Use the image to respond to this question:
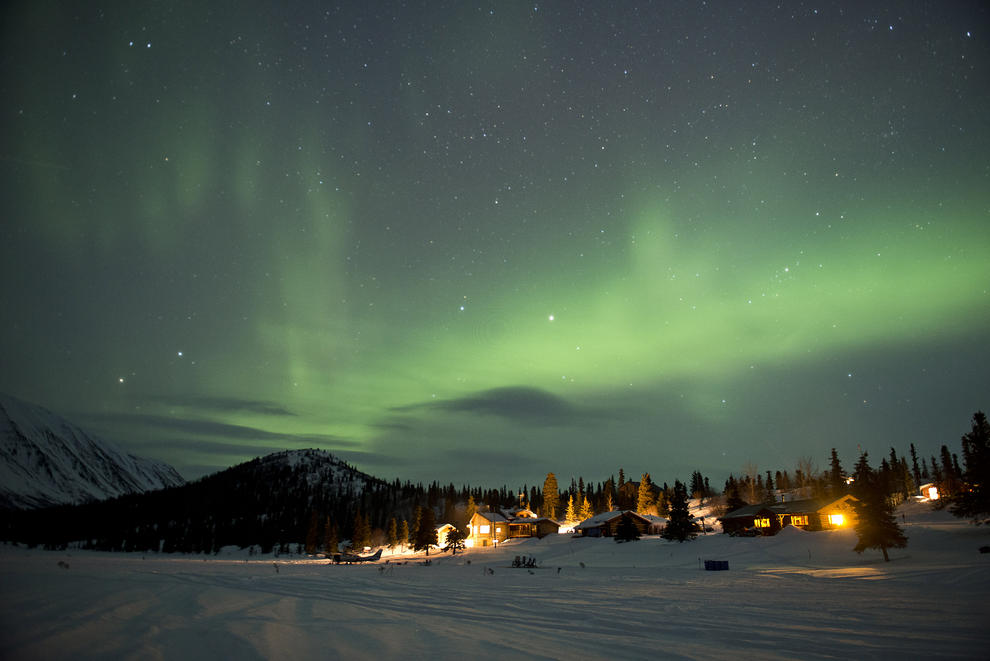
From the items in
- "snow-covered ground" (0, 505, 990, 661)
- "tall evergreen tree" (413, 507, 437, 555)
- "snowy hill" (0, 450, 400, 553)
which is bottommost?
"snowy hill" (0, 450, 400, 553)

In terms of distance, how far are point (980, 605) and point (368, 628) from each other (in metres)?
21.4

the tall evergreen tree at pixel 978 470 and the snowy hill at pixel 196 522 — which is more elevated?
the tall evergreen tree at pixel 978 470

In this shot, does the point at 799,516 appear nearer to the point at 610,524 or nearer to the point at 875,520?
the point at 610,524

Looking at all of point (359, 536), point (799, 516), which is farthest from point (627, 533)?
point (359, 536)

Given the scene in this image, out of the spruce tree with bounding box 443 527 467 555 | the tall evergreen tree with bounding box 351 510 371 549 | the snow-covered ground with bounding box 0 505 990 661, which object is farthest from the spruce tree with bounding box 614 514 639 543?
the tall evergreen tree with bounding box 351 510 371 549

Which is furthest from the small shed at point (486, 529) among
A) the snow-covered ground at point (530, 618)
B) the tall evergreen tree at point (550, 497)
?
the snow-covered ground at point (530, 618)

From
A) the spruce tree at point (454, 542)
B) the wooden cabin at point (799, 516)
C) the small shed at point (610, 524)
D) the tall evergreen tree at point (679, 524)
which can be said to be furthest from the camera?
the small shed at point (610, 524)

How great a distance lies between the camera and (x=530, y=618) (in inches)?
719

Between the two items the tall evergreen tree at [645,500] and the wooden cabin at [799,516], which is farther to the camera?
the tall evergreen tree at [645,500]

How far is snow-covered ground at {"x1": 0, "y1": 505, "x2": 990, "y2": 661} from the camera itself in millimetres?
12916

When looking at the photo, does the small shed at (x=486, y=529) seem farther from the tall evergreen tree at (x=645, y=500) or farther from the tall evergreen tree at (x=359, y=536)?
the tall evergreen tree at (x=645, y=500)

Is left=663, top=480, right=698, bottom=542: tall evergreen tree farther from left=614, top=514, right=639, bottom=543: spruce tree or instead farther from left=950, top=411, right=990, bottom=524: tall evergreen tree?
left=950, top=411, right=990, bottom=524: tall evergreen tree

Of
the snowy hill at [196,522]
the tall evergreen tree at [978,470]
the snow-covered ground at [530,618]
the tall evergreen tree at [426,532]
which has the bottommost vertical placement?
the snowy hill at [196,522]

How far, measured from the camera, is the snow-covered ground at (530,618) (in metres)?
12.9
